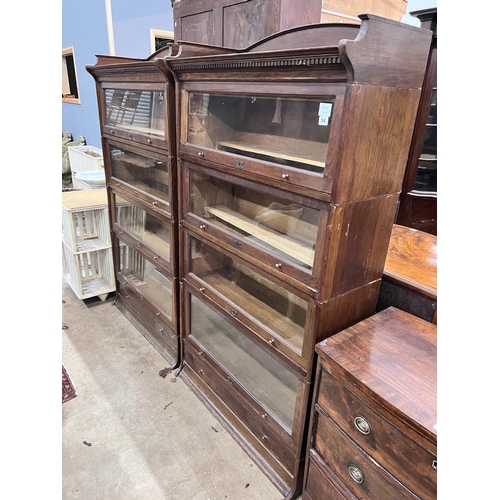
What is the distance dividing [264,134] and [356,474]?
124 cm

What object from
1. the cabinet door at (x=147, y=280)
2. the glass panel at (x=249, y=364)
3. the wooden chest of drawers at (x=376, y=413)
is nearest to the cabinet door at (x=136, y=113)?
the cabinet door at (x=147, y=280)

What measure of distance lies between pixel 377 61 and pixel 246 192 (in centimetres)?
80

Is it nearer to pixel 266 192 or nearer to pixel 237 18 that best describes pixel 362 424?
pixel 266 192

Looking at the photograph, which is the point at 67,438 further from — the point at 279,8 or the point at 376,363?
the point at 279,8

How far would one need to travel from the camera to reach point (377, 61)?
0.92 metres

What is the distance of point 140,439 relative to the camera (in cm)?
171

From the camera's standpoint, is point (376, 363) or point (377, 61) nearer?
point (377, 61)

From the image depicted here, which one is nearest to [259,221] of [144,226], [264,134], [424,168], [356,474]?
[264,134]

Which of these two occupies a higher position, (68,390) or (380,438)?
(380,438)

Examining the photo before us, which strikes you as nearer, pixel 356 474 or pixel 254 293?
pixel 356 474

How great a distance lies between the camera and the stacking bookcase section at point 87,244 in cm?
257

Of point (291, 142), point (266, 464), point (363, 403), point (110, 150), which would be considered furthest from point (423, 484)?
point (110, 150)

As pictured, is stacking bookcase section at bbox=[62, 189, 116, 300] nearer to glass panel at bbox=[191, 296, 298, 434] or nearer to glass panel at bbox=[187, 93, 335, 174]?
glass panel at bbox=[191, 296, 298, 434]

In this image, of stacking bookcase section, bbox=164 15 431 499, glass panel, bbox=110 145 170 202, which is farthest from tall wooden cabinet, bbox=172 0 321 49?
glass panel, bbox=110 145 170 202
